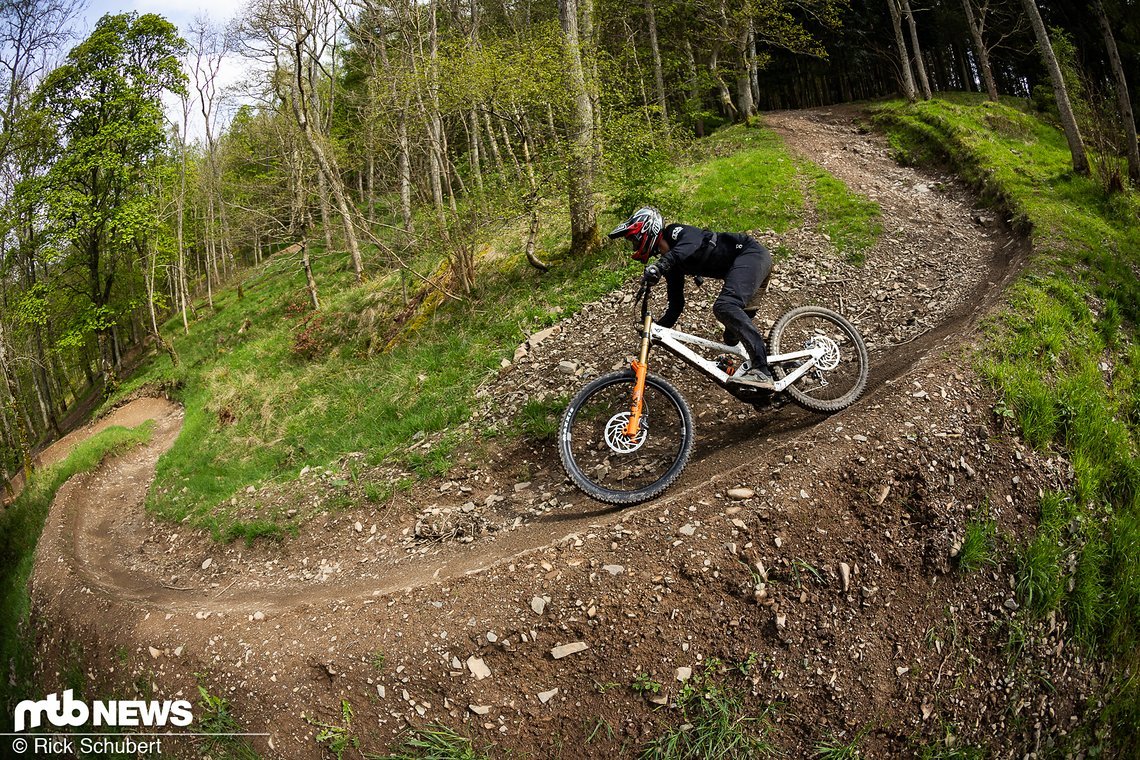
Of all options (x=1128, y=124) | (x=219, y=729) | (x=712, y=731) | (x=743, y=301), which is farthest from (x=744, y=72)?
(x=219, y=729)

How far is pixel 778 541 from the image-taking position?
5.19 meters

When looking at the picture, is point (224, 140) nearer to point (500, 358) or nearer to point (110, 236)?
point (110, 236)

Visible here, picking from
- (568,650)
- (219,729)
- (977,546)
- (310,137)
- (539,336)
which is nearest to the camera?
(568,650)

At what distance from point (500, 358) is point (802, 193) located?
26.2 ft

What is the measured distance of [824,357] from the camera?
22.1 ft

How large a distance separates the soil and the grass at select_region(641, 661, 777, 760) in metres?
0.09

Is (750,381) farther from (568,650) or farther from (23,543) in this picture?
(23,543)

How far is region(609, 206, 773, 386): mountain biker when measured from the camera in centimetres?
611

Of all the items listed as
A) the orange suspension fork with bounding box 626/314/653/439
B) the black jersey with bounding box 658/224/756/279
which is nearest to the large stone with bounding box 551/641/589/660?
the orange suspension fork with bounding box 626/314/653/439

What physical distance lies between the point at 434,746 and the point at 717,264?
17.5 ft

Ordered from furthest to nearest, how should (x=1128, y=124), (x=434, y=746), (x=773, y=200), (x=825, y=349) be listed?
1. (x=1128, y=124)
2. (x=773, y=200)
3. (x=825, y=349)
4. (x=434, y=746)

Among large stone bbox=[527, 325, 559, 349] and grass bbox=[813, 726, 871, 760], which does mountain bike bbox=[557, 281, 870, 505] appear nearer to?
grass bbox=[813, 726, 871, 760]

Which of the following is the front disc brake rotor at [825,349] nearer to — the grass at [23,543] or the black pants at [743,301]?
the black pants at [743,301]

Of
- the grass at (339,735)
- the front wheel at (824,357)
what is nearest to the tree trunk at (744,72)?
the front wheel at (824,357)
